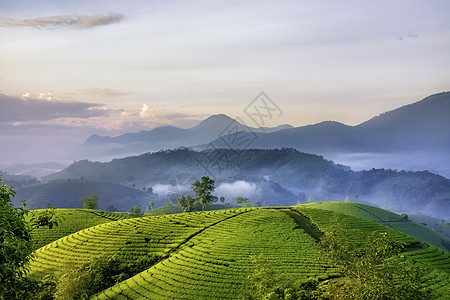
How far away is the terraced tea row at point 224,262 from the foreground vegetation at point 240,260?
0.16 m

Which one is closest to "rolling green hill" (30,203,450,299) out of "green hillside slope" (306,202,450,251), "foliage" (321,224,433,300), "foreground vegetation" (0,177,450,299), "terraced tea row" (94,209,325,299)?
"terraced tea row" (94,209,325,299)

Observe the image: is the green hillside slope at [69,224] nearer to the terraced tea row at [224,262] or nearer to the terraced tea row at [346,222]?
the terraced tea row at [224,262]

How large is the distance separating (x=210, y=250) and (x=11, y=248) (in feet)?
171

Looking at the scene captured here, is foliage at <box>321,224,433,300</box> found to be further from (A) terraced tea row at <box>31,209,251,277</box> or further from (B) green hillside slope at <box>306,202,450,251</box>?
(B) green hillside slope at <box>306,202,450,251</box>

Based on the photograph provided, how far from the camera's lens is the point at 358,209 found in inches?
5969

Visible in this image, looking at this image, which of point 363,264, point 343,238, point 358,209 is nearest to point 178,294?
point 343,238

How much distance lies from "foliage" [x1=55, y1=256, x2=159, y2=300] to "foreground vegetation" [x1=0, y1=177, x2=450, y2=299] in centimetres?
15

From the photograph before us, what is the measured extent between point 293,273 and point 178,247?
24.5m

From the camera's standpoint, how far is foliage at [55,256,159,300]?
2152 inches

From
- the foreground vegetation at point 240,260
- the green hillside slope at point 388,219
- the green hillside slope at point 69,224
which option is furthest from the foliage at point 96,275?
the green hillside slope at point 388,219

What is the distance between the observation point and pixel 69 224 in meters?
96.6

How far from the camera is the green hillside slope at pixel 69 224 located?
8675 centimetres

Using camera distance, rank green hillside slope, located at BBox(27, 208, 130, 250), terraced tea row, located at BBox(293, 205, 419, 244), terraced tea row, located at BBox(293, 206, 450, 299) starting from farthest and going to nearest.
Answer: green hillside slope, located at BBox(27, 208, 130, 250) < terraced tea row, located at BBox(293, 205, 419, 244) < terraced tea row, located at BBox(293, 206, 450, 299)

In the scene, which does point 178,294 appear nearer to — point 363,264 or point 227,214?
point 363,264
